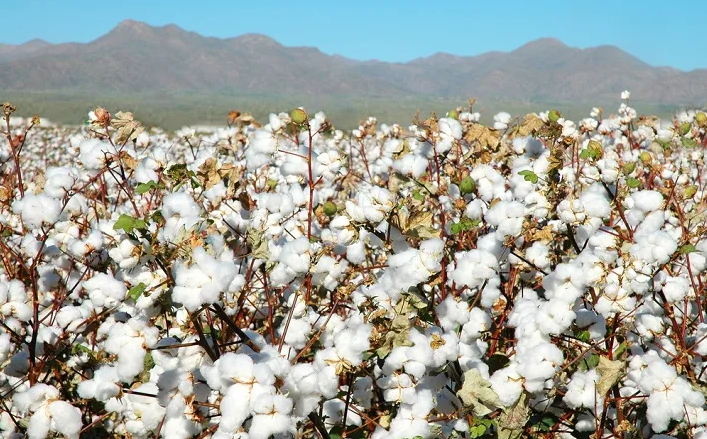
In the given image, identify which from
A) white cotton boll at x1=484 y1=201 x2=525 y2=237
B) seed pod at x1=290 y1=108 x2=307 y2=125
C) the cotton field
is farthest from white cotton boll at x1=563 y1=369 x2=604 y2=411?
seed pod at x1=290 y1=108 x2=307 y2=125

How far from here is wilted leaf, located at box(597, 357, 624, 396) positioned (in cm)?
197

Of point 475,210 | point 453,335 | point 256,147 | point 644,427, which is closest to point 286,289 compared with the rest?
point 256,147

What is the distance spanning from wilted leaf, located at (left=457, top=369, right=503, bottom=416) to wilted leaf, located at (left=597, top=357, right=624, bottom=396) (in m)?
0.38

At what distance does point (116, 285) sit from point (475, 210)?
1553 mm

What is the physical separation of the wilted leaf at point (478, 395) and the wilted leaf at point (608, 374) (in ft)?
1.24

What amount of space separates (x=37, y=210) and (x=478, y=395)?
1.81m

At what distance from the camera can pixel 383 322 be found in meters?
1.95

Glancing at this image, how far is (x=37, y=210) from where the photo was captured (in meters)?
2.36

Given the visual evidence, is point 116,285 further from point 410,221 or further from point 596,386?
point 596,386

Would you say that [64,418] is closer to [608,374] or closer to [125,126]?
[125,126]

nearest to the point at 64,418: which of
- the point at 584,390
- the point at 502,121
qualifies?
the point at 584,390

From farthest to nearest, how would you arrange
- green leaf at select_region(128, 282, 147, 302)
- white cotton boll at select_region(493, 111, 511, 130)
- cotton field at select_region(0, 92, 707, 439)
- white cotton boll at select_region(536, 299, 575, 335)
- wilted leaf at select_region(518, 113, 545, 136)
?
white cotton boll at select_region(493, 111, 511, 130)
wilted leaf at select_region(518, 113, 545, 136)
white cotton boll at select_region(536, 299, 575, 335)
cotton field at select_region(0, 92, 707, 439)
green leaf at select_region(128, 282, 147, 302)

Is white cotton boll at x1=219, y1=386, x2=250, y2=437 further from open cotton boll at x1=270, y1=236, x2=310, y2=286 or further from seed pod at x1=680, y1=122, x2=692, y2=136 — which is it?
seed pod at x1=680, y1=122, x2=692, y2=136

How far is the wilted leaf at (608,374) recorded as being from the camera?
77.5 inches
